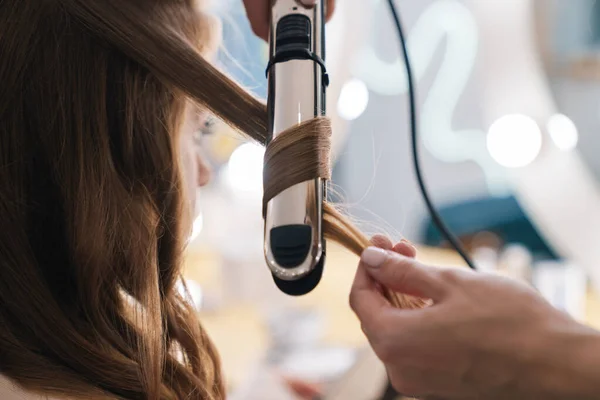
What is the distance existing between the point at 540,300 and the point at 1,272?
0.40m

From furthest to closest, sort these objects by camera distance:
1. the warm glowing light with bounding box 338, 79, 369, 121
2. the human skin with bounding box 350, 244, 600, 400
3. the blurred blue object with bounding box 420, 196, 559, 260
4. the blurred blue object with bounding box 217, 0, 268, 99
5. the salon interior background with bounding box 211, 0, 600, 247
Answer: the blurred blue object with bounding box 420, 196, 559, 260
the warm glowing light with bounding box 338, 79, 369, 121
the salon interior background with bounding box 211, 0, 600, 247
the blurred blue object with bounding box 217, 0, 268, 99
the human skin with bounding box 350, 244, 600, 400

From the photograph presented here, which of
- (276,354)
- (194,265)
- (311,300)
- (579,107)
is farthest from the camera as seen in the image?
(194,265)

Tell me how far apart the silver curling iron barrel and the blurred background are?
1.19 ft

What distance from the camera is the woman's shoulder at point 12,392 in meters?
0.49

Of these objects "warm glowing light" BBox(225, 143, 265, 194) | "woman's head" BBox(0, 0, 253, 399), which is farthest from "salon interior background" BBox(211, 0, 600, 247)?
"woman's head" BBox(0, 0, 253, 399)

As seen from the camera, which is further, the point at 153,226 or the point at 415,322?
the point at 153,226

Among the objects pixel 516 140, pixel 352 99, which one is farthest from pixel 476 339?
pixel 352 99

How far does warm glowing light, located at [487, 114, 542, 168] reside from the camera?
1.22m

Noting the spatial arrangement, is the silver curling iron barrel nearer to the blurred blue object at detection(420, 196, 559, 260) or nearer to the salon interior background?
the salon interior background

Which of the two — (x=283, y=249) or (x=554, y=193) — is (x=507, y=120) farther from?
(x=283, y=249)

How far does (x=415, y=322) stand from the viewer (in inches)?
14.7

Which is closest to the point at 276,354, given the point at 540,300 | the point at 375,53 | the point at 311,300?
the point at 311,300

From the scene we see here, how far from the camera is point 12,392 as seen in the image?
0.49 m

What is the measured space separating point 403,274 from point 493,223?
151 centimetres
